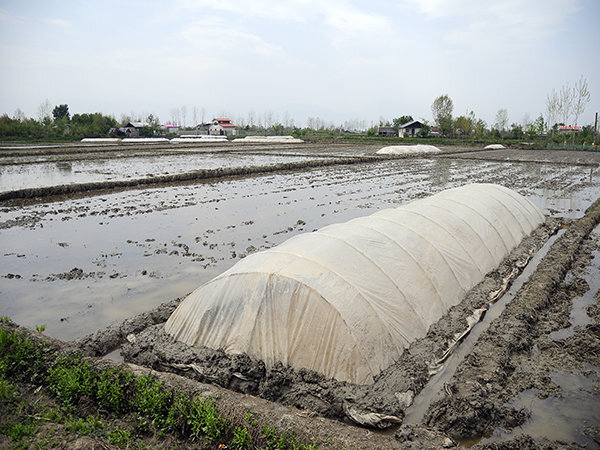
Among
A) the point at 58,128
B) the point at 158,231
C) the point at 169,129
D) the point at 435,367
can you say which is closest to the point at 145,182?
the point at 158,231

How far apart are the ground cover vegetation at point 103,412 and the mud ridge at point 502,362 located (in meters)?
1.94

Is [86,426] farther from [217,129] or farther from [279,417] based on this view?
[217,129]

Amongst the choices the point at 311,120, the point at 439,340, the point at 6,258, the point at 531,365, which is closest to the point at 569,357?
the point at 531,365

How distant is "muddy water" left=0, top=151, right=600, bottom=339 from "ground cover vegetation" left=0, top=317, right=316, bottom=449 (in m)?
1.83

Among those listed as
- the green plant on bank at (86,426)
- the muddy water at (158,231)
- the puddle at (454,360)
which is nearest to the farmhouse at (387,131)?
the muddy water at (158,231)

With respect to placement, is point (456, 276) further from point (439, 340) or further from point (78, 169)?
point (78, 169)

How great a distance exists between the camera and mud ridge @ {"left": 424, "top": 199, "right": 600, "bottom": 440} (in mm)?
4914

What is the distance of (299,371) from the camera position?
5.45 metres

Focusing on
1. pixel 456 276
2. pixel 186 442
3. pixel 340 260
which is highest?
pixel 340 260

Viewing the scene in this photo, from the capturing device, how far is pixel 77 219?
14539mm

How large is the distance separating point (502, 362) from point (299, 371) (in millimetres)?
2825

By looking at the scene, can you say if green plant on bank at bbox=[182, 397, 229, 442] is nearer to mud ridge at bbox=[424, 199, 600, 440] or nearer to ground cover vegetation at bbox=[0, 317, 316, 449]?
ground cover vegetation at bbox=[0, 317, 316, 449]

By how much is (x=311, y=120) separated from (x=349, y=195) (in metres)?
149

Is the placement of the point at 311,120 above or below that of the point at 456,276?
above
